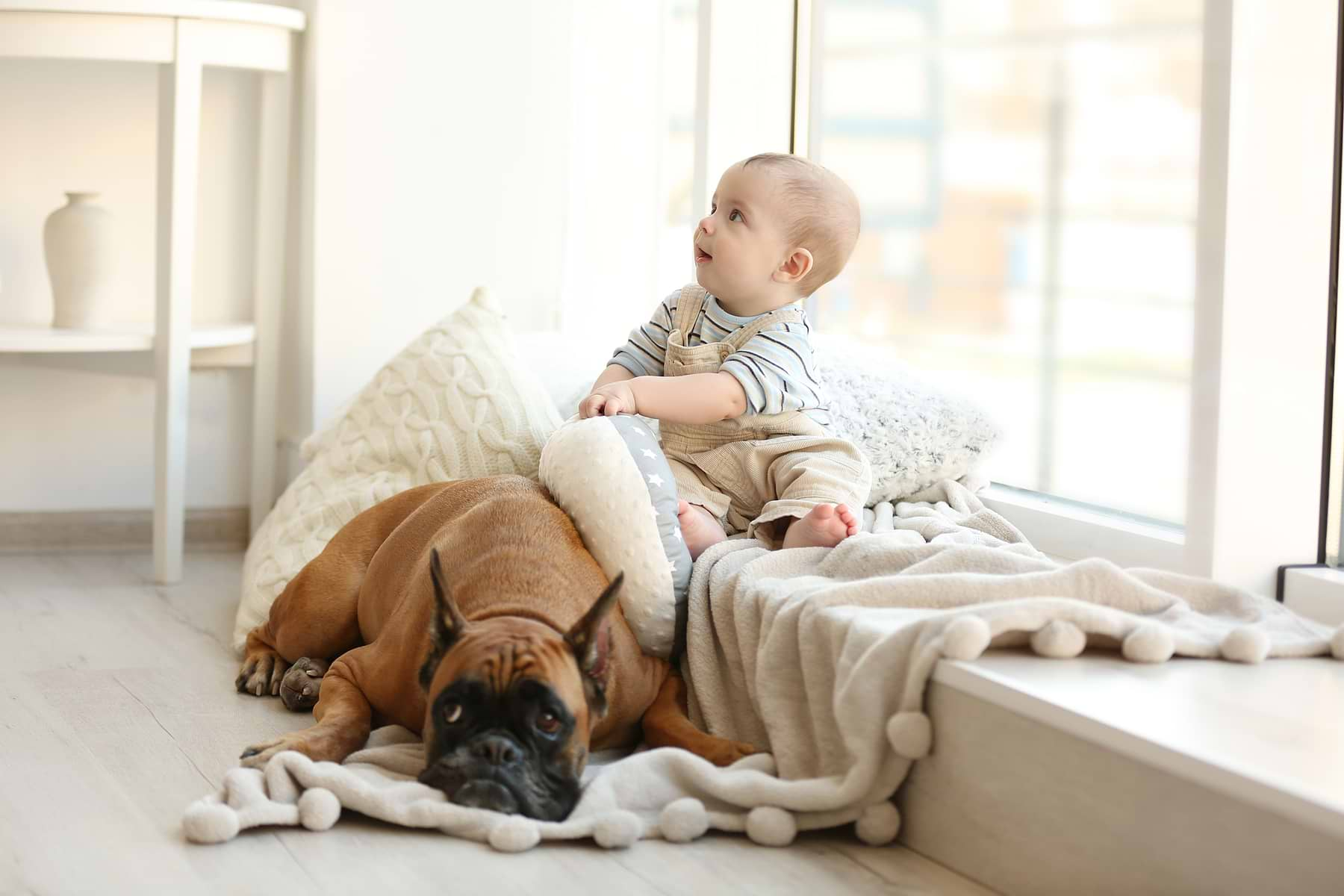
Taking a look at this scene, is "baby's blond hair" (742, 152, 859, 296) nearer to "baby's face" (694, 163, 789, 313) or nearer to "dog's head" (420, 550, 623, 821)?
"baby's face" (694, 163, 789, 313)

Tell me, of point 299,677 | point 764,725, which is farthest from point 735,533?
point 299,677

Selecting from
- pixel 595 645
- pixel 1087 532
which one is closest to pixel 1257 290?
pixel 1087 532

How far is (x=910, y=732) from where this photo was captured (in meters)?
1.51

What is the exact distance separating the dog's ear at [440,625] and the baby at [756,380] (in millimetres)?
529

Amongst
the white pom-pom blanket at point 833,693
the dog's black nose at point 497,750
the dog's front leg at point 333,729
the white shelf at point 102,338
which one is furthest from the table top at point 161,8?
the dog's black nose at point 497,750

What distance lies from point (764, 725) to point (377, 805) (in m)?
0.46

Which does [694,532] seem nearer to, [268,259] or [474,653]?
[474,653]

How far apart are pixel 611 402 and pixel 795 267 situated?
35 cm

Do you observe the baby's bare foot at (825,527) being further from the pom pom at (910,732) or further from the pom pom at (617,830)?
the pom pom at (617,830)

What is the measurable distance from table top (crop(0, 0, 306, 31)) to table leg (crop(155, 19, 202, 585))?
1.1 inches

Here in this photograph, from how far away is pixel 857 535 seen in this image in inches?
74.6

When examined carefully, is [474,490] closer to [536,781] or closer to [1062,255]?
[536,781]

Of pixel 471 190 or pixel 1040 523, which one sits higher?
pixel 471 190

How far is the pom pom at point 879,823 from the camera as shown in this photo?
1.56 meters
